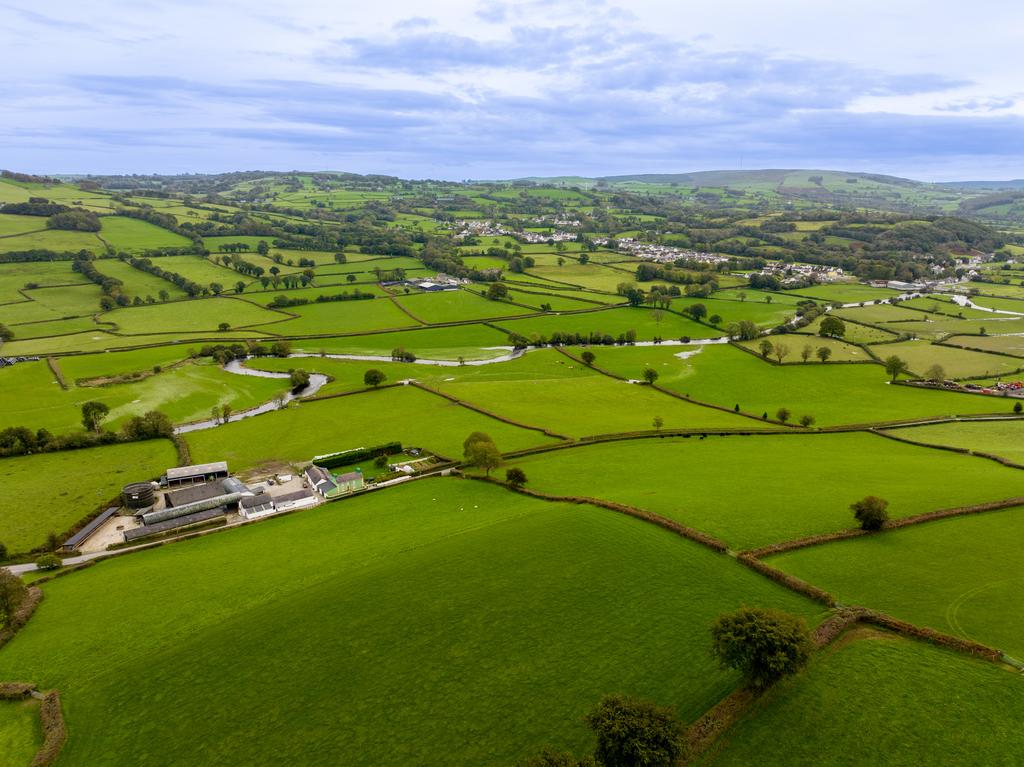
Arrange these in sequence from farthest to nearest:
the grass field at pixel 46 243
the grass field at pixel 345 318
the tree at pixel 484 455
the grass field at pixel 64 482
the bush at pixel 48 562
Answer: the grass field at pixel 46 243 → the grass field at pixel 345 318 → the tree at pixel 484 455 → the grass field at pixel 64 482 → the bush at pixel 48 562

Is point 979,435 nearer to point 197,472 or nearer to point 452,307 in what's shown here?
point 197,472

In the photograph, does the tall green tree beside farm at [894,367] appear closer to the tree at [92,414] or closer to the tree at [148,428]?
the tree at [148,428]

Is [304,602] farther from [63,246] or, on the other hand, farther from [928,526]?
[63,246]

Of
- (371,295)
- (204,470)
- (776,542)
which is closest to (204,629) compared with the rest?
(204,470)

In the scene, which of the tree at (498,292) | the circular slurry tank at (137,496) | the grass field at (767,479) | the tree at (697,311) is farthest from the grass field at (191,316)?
the tree at (697,311)

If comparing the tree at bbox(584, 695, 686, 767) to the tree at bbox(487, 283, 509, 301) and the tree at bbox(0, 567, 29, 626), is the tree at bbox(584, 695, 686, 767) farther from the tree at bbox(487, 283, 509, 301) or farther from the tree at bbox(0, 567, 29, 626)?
the tree at bbox(487, 283, 509, 301)

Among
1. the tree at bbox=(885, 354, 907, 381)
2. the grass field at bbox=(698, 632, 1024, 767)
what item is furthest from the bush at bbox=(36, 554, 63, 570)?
the tree at bbox=(885, 354, 907, 381)

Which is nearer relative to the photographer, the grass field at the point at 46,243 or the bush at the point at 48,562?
the bush at the point at 48,562

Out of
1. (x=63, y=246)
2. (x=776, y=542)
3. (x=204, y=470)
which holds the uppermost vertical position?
(x=63, y=246)
